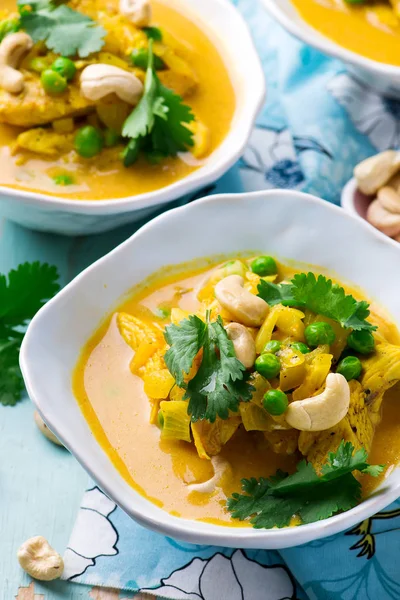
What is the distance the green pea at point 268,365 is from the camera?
2.69m

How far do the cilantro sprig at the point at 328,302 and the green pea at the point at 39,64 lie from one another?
63.3 inches

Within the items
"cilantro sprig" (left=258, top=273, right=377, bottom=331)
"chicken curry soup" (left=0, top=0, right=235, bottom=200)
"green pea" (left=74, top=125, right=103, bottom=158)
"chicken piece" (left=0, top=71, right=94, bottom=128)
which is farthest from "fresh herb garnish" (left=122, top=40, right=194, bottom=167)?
"cilantro sprig" (left=258, top=273, right=377, bottom=331)

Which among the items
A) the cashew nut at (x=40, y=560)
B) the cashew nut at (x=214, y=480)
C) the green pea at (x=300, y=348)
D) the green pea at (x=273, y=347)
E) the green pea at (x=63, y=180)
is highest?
the green pea at (x=300, y=348)

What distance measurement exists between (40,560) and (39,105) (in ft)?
6.10

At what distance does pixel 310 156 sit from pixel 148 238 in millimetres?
1228

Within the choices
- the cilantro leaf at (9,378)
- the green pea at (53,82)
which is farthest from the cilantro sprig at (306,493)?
the green pea at (53,82)

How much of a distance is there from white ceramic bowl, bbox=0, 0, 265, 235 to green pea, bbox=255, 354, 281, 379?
3.41 feet

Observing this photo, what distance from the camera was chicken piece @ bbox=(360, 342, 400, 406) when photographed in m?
2.81

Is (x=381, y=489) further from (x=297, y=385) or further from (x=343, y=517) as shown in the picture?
(x=297, y=385)

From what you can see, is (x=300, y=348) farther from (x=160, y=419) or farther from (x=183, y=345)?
(x=160, y=419)

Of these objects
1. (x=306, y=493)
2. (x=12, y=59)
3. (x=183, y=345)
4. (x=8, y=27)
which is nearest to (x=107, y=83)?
(x=12, y=59)

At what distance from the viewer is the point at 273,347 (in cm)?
277

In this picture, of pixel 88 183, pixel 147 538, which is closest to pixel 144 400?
pixel 147 538

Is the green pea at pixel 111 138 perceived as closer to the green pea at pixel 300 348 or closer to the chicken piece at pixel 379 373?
the green pea at pixel 300 348
